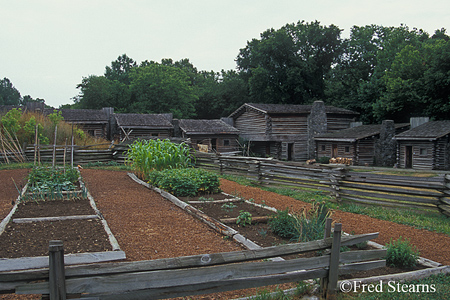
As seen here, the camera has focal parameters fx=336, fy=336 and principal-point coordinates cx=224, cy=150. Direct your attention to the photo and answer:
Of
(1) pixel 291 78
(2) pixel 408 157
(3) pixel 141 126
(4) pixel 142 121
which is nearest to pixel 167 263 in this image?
(2) pixel 408 157

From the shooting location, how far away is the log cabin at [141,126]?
30484mm

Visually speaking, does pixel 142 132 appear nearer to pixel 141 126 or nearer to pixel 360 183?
pixel 141 126

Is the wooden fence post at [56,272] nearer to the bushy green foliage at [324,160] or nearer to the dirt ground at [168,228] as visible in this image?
the dirt ground at [168,228]

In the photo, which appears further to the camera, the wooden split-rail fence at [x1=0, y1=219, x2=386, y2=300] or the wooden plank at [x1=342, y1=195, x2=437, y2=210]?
the wooden plank at [x1=342, y1=195, x2=437, y2=210]

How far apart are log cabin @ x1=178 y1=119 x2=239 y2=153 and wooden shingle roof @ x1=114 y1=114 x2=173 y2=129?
1.58m

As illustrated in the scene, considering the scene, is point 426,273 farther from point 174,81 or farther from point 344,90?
point 174,81

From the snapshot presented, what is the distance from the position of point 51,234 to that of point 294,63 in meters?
43.6

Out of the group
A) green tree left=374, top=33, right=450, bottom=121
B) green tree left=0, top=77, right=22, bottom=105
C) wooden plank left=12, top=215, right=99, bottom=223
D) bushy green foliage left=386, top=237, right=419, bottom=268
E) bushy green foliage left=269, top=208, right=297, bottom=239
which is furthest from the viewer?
green tree left=0, top=77, right=22, bottom=105

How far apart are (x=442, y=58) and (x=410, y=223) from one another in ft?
75.8

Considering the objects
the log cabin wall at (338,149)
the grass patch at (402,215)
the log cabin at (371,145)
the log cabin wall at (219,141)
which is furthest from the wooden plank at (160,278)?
the log cabin wall at (219,141)

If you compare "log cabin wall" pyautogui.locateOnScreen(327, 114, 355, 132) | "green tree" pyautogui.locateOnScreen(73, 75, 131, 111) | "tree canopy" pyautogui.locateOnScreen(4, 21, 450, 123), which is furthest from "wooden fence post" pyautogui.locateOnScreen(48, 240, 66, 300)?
"green tree" pyautogui.locateOnScreen(73, 75, 131, 111)

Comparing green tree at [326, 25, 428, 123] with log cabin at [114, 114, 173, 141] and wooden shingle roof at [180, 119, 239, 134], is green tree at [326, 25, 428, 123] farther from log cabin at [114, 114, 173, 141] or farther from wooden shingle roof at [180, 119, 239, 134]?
log cabin at [114, 114, 173, 141]

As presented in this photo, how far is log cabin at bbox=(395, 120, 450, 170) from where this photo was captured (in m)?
22.3

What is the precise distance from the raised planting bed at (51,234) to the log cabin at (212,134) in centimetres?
2264
